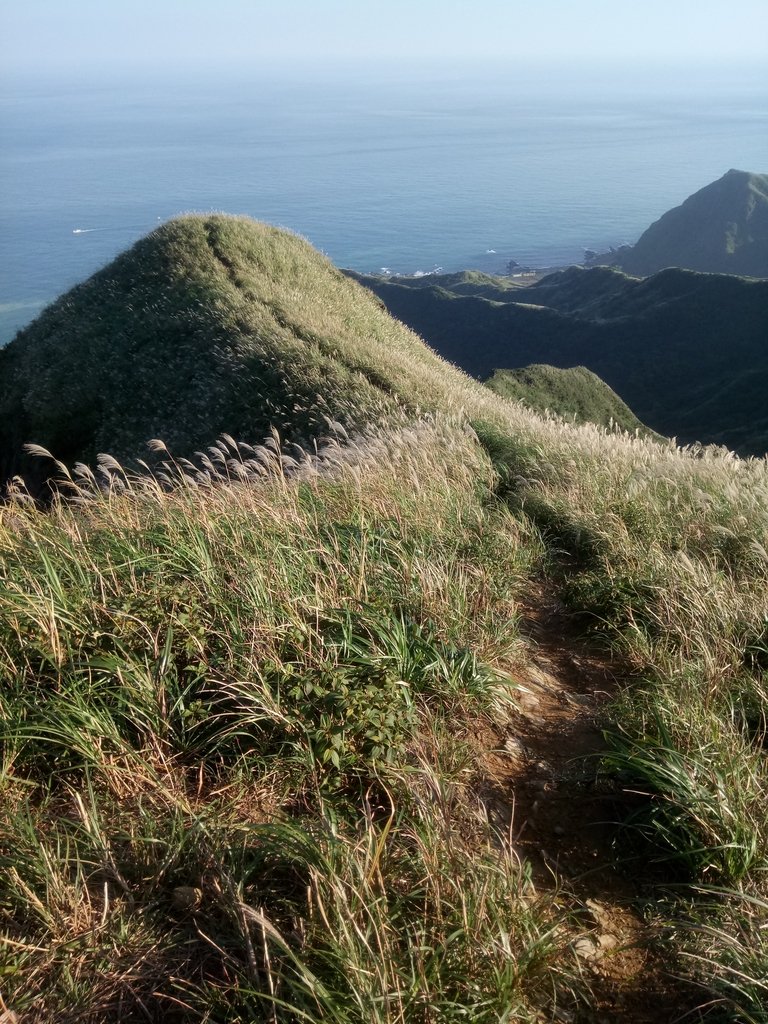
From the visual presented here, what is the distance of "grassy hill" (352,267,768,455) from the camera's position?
81312mm

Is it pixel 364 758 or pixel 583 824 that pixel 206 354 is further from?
pixel 583 824

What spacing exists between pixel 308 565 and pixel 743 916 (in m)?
2.49

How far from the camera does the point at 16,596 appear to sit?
10.7ft

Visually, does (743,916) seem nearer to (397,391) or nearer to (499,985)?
(499,985)

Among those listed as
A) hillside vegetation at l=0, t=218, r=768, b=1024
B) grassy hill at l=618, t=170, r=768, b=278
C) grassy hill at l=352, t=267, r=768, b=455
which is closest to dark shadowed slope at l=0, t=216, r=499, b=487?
hillside vegetation at l=0, t=218, r=768, b=1024

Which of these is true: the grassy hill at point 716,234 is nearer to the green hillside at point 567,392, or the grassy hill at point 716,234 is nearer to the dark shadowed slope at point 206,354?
the green hillside at point 567,392

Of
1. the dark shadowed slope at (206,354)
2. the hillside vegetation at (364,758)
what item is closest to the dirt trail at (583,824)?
the hillside vegetation at (364,758)

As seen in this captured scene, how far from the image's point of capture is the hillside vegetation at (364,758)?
6.63 feet

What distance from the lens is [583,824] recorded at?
2.88 m

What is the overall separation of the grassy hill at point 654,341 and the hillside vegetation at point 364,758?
71.6 metres

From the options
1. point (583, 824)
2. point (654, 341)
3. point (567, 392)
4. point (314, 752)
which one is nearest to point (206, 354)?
point (314, 752)

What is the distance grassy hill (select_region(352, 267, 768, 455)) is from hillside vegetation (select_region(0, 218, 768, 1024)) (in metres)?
71.6

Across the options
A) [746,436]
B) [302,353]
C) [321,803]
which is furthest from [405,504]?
[746,436]

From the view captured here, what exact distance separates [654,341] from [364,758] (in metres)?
106
